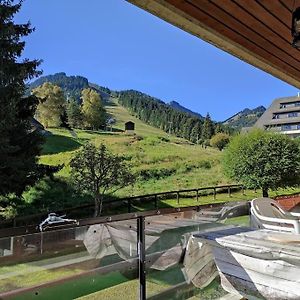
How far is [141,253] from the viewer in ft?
6.23

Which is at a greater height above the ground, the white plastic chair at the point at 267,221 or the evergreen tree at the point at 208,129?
the evergreen tree at the point at 208,129

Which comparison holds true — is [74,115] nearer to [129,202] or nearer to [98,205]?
[129,202]

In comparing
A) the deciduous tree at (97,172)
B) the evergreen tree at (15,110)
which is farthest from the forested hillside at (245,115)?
the evergreen tree at (15,110)

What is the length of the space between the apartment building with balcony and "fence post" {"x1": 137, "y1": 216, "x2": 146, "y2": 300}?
38.4 metres

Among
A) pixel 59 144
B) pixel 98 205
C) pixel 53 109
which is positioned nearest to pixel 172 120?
pixel 53 109

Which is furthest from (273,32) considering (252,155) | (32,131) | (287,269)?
(252,155)

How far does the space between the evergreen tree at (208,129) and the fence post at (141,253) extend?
3653cm

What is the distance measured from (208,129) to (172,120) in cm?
1097

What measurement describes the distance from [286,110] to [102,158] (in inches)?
1316

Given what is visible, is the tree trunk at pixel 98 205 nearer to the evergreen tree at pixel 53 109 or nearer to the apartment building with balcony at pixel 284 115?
the evergreen tree at pixel 53 109

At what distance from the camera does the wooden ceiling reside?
1.79 metres

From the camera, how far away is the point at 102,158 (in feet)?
37.9

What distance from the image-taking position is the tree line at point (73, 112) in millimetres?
28531

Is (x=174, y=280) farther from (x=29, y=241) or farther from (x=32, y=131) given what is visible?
(x=32, y=131)
